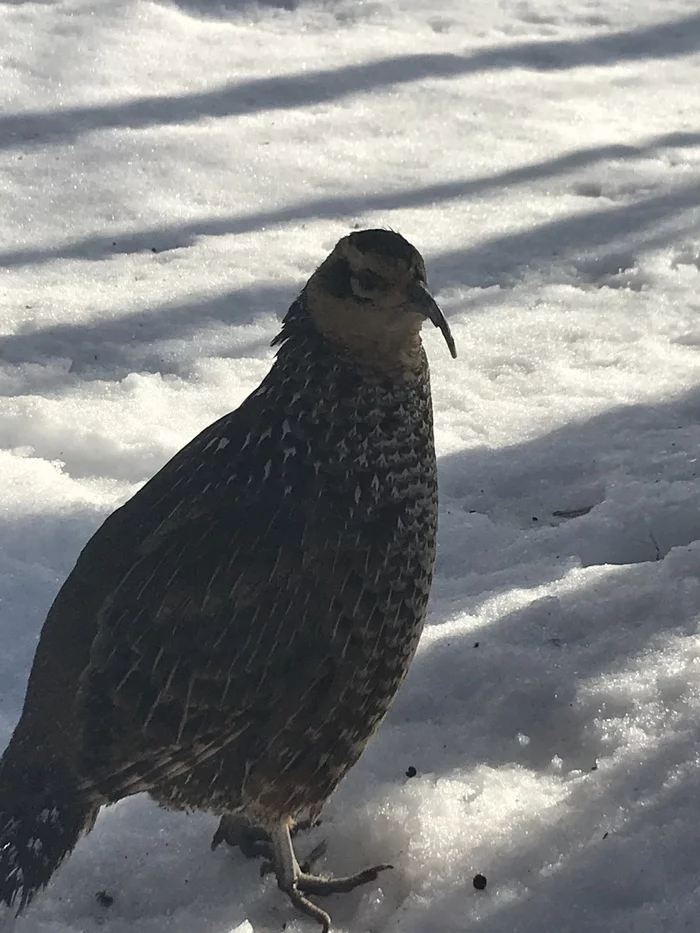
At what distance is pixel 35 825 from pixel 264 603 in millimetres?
675

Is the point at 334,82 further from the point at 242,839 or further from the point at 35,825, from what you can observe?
the point at 35,825

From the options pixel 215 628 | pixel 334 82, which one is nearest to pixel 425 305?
pixel 215 628

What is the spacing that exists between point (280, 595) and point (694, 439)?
243cm

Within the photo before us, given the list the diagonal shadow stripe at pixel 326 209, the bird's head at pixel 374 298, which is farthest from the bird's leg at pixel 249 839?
the diagonal shadow stripe at pixel 326 209

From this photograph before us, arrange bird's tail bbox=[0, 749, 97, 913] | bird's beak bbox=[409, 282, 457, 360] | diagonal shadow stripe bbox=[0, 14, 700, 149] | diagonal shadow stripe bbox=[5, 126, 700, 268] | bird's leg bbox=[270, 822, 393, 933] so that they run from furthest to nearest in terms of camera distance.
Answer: diagonal shadow stripe bbox=[0, 14, 700, 149], diagonal shadow stripe bbox=[5, 126, 700, 268], bird's leg bbox=[270, 822, 393, 933], bird's beak bbox=[409, 282, 457, 360], bird's tail bbox=[0, 749, 97, 913]

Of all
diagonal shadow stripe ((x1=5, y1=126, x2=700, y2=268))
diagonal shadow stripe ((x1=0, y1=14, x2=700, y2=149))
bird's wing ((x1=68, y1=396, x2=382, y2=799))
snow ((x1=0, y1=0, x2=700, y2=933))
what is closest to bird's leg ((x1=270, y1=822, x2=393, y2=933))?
snow ((x1=0, y1=0, x2=700, y2=933))

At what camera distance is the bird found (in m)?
2.63

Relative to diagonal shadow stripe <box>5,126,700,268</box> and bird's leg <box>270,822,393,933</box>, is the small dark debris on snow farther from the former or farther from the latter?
diagonal shadow stripe <box>5,126,700,268</box>

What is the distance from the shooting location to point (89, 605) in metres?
2.75

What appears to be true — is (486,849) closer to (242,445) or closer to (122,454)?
(242,445)

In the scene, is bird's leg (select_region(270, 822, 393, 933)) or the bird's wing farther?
bird's leg (select_region(270, 822, 393, 933))

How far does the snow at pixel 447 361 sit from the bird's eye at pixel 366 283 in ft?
4.10

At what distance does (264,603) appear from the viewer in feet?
8.67

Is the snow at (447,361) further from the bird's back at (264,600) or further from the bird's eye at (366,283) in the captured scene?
the bird's eye at (366,283)
